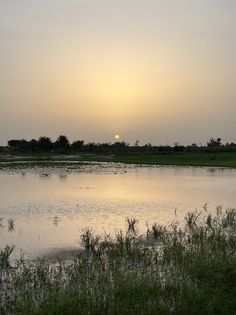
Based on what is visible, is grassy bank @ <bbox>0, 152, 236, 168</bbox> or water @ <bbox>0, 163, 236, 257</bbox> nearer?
water @ <bbox>0, 163, 236, 257</bbox>

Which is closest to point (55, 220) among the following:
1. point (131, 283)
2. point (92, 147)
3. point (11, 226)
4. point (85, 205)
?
point (11, 226)

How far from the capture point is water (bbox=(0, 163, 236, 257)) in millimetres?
19641

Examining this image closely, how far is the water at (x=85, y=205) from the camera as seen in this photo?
64.4ft

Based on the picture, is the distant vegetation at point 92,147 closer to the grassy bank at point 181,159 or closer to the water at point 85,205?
the grassy bank at point 181,159

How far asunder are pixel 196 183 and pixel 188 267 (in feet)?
103

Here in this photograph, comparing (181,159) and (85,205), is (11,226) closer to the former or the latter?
(85,205)

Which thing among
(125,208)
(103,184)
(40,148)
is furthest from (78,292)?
(40,148)

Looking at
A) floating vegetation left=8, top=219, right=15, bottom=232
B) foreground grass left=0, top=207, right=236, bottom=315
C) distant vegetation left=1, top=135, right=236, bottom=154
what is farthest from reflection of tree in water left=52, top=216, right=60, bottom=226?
distant vegetation left=1, top=135, right=236, bottom=154

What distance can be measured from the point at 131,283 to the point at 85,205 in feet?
58.7

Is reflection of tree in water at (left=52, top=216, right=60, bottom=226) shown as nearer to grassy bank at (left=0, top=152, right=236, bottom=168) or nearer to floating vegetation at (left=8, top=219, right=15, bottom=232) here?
floating vegetation at (left=8, top=219, right=15, bottom=232)

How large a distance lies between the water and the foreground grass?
11.8 feet

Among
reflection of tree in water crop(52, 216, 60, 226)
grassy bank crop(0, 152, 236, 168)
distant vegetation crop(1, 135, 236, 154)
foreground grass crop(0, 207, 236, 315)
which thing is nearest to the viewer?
foreground grass crop(0, 207, 236, 315)

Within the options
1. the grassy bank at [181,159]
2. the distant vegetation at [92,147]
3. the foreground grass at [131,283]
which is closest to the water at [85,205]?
the foreground grass at [131,283]

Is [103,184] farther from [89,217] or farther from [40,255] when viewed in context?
[40,255]
